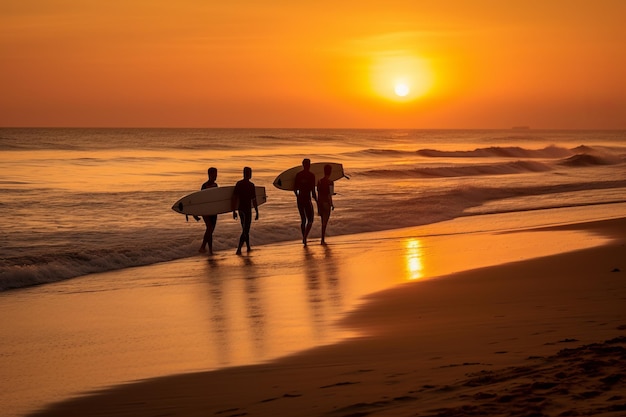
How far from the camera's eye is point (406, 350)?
7.35m

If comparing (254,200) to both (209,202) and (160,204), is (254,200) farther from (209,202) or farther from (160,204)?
(160,204)

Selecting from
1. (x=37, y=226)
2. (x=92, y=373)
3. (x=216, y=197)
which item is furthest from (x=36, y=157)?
(x=92, y=373)

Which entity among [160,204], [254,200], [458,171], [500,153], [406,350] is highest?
[254,200]

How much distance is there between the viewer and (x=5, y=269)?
1458cm

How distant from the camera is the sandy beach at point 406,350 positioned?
18.0ft

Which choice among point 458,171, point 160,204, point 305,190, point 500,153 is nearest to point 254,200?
point 305,190

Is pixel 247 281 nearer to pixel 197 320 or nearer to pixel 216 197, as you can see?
pixel 197 320

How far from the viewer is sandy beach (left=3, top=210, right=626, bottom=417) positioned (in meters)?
5.48

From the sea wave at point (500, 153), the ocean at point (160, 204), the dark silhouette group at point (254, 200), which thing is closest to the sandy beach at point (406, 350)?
the dark silhouette group at point (254, 200)

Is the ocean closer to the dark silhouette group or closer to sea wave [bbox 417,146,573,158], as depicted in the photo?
the dark silhouette group

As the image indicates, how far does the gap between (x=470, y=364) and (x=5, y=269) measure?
1056cm

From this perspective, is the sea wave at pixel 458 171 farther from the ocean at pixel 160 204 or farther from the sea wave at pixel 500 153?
the sea wave at pixel 500 153

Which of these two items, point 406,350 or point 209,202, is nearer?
point 406,350

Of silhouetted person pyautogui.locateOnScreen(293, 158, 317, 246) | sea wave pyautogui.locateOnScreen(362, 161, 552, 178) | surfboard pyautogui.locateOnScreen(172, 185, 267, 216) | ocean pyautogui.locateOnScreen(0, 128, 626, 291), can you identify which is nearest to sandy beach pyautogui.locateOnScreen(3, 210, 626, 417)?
ocean pyautogui.locateOnScreen(0, 128, 626, 291)
